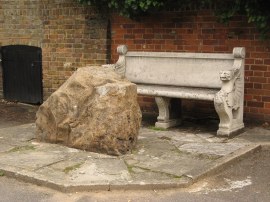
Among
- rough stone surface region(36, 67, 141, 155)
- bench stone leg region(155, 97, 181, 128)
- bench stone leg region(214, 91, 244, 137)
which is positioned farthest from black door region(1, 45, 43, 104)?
bench stone leg region(214, 91, 244, 137)

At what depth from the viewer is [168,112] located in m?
7.05

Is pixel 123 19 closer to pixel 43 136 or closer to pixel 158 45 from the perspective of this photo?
pixel 158 45

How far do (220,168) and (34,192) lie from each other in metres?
1.96

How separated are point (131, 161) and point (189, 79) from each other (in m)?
2.15

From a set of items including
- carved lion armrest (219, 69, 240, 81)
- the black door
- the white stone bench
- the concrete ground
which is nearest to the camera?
the concrete ground

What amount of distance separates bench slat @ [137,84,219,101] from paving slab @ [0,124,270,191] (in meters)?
0.53

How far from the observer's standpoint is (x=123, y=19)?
8383 mm

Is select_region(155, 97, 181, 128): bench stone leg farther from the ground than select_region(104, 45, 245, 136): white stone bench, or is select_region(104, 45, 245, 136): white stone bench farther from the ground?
select_region(104, 45, 245, 136): white stone bench

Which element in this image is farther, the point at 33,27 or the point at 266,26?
the point at 33,27

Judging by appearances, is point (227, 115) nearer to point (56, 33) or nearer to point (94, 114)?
point (94, 114)

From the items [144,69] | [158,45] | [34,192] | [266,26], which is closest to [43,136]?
[34,192]

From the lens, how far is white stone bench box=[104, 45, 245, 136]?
645 cm

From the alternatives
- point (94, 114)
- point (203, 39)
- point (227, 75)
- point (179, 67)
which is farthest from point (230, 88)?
point (94, 114)

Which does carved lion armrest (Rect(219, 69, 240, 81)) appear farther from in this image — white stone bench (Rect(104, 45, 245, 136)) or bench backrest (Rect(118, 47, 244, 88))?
bench backrest (Rect(118, 47, 244, 88))
